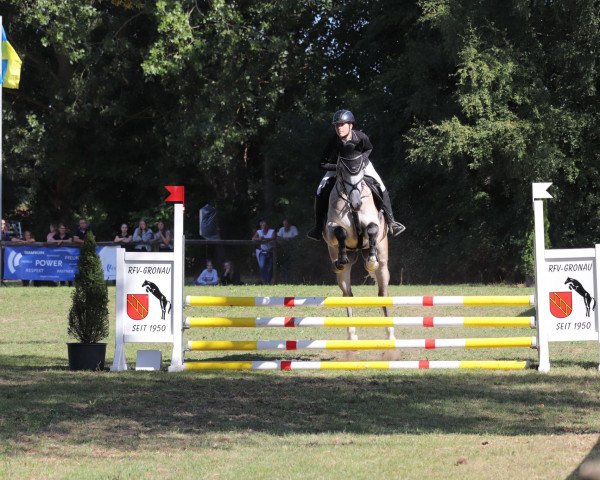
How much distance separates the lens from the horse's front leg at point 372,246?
1184 centimetres

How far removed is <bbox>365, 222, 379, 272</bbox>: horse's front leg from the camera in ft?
38.9

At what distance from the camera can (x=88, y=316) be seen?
38.7 ft

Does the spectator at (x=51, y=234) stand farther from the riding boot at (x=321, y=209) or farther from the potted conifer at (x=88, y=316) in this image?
the riding boot at (x=321, y=209)

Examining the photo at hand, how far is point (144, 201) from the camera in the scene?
38.4m

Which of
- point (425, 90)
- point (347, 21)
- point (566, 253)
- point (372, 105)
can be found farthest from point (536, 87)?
point (566, 253)

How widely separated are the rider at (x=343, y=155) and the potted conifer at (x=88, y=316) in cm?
262

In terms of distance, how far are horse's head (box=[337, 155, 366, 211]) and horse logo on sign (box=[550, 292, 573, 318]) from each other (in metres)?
2.38

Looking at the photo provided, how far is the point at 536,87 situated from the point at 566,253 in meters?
16.0

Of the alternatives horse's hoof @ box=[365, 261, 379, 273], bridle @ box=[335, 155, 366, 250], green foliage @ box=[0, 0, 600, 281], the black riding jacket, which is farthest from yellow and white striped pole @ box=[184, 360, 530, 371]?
green foliage @ box=[0, 0, 600, 281]

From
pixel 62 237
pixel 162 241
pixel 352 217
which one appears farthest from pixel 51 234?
pixel 352 217

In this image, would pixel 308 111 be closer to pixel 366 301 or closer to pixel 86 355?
pixel 86 355

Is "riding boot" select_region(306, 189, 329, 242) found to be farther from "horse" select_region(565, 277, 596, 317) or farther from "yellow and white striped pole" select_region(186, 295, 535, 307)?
"horse" select_region(565, 277, 596, 317)

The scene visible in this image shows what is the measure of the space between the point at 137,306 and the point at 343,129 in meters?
2.96

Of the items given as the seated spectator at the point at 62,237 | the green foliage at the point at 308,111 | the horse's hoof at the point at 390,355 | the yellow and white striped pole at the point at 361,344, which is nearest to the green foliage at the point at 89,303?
the yellow and white striped pole at the point at 361,344
